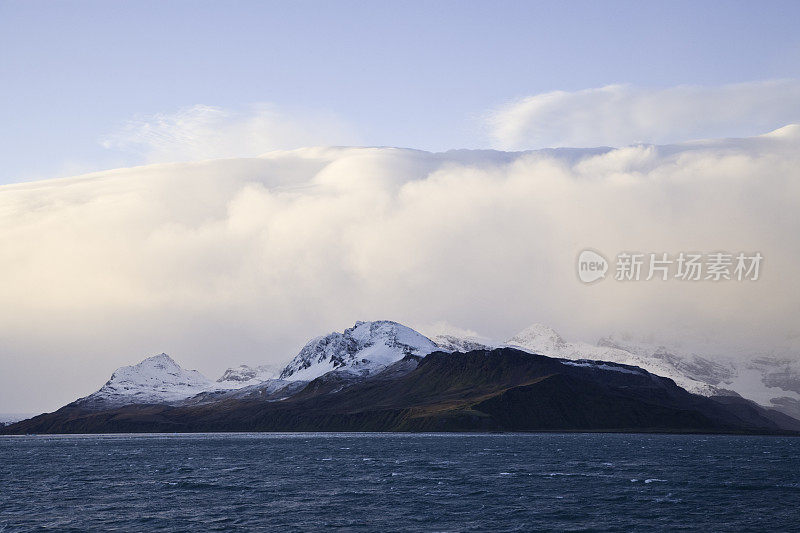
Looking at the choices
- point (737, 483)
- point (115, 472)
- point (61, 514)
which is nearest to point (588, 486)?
point (737, 483)

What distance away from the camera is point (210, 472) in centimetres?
17638

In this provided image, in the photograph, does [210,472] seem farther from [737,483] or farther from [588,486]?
[737,483]

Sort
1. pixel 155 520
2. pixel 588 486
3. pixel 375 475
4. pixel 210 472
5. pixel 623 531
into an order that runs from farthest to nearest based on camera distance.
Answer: pixel 210 472
pixel 375 475
pixel 588 486
pixel 155 520
pixel 623 531

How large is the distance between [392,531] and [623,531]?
84.7ft

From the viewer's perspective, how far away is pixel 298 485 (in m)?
147

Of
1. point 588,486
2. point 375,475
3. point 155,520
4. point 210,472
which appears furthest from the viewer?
point 210,472

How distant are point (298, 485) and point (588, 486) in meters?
48.9

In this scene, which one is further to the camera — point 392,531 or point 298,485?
point 298,485

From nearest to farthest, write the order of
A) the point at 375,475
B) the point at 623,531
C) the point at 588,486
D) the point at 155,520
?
the point at 623,531 < the point at 155,520 < the point at 588,486 < the point at 375,475

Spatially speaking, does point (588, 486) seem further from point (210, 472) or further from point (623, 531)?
point (210, 472)

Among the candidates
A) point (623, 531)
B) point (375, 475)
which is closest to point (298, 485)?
point (375, 475)

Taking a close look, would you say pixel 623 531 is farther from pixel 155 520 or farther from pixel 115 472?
pixel 115 472

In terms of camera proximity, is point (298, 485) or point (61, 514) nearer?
point (61, 514)

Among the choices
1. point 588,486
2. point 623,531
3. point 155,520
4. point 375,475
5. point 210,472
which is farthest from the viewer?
point 210,472
